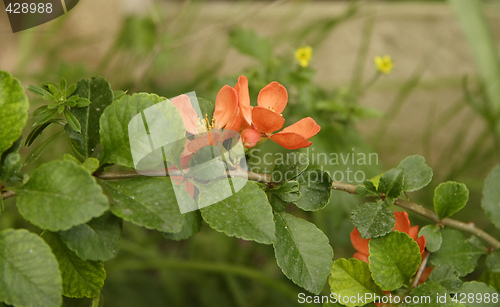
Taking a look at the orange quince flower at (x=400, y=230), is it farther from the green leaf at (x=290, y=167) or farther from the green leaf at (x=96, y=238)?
the green leaf at (x=96, y=238)

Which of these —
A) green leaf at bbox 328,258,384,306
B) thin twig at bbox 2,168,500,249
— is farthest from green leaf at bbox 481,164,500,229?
green leaf at bbox 328,258,384,306

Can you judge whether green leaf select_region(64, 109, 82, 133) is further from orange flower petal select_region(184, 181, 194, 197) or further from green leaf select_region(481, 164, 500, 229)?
green leaf select_region(481, 164, 500, 229)

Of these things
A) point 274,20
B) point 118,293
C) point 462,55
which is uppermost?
point 274,20

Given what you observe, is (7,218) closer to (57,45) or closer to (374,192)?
(57,45)

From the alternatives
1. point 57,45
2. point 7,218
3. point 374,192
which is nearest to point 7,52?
point 57,45

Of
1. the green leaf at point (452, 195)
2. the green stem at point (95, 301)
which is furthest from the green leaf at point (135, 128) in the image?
the green leaf at point (452, 195)

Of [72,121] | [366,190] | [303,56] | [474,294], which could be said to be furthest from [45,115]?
[303,56]
